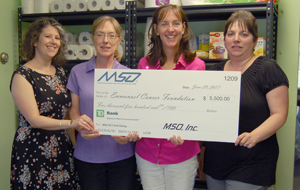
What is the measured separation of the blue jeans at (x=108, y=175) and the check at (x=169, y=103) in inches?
11.0

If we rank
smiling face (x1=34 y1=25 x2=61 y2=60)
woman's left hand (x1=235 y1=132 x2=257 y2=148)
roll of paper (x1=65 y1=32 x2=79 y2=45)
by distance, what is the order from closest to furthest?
woman's left hand (x1=235 y1=132 x2=257 y2=148) → smiling face (x1=34 y1=25 x2=61 y2=60) → roll of paper (x1=65 y1=32 x2=79 y2=45)

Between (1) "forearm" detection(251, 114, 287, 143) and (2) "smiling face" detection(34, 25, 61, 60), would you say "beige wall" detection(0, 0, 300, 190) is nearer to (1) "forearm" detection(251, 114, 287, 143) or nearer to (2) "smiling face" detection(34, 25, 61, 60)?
(1) "forearm" detection(251, 114, 287, 143)

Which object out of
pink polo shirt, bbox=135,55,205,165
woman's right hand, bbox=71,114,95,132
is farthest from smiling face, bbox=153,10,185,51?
woman's right hand, bbox=71,114,95,132

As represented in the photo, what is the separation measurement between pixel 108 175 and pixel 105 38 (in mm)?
867

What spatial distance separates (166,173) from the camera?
1.46 metres

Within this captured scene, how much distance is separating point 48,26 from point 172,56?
88 centimetres

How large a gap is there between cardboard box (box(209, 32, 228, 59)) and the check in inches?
37.0

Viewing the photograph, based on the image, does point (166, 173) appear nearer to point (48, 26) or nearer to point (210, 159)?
point (210, 159)

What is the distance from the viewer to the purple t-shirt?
1568mm

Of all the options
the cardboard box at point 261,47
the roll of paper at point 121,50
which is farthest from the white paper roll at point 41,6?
the cardboard box at point 261,47

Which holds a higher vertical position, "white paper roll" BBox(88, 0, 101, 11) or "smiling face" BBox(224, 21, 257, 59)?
"white paper roll" BBox(88, 0, 101, 11)

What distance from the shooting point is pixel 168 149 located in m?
1.45

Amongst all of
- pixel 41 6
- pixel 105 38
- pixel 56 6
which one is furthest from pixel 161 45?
pixel 41 6

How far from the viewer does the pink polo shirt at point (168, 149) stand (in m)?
1.44
